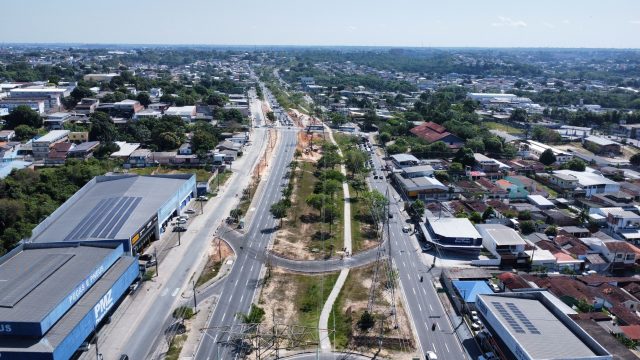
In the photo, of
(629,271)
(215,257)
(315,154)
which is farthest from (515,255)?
(315,154)

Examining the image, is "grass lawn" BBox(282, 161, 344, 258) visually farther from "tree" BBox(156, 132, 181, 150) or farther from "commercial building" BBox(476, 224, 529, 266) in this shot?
"tree" BBox(156, 132, 181, 150)

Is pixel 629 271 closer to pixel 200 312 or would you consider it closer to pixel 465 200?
pixel 465 200

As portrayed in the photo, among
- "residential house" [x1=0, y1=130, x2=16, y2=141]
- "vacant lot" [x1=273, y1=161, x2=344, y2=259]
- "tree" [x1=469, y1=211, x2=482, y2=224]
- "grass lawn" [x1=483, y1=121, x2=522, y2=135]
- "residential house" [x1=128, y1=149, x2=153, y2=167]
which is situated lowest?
"vacant lot" [x1=273, y1=161, x2=344, y2=259]

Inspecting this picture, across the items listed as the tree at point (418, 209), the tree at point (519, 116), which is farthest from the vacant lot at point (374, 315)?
the tree at point (519, 116)

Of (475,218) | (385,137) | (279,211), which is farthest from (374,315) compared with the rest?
(385,137)

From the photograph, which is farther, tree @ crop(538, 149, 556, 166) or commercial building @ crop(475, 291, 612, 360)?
tree @ crop(538, 149, 556, 166)

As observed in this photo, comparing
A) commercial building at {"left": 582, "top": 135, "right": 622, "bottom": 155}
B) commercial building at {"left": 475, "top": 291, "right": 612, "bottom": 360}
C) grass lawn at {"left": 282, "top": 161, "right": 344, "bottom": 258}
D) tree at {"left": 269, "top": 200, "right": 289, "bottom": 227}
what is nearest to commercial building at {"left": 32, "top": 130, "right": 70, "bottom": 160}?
grass lawn at {"left": 282, "top": 161, "right": 344, "bottom": 258}
